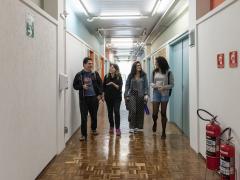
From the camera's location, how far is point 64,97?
14.6 feet

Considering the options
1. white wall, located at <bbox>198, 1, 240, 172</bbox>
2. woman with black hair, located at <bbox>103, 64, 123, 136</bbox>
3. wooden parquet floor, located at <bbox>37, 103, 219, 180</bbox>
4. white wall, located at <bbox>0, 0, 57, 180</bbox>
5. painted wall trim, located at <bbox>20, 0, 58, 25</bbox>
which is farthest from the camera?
woman with black hair, located at <bbox>103, 64, 123, 136</bbox>

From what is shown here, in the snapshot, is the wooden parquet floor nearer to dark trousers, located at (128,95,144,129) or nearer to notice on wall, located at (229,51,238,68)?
dark trousers, located at (128,95,144,129)

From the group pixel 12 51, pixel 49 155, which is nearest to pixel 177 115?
pixel 49 155

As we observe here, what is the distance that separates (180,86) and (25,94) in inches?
151

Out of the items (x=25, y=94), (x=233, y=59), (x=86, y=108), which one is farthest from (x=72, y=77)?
(x=233, y=59)

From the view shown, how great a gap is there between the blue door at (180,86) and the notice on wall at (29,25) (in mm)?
3100

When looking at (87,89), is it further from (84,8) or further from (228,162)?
(228,162)

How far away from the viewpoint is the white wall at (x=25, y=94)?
2279 mm

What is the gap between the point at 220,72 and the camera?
10.1 ft

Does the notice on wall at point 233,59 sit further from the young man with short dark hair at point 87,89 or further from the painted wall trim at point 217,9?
the young man with short dark hair at point 87,89

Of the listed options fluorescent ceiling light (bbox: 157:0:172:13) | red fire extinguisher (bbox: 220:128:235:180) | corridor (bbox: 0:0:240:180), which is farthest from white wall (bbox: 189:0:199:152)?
fluorescent ceiling light (bbox: 157:0:172:13)

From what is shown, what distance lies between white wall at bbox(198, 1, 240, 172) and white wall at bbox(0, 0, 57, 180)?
193cm

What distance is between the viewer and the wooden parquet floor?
3242 millimetres

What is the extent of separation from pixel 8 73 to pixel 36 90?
2.57ft
